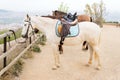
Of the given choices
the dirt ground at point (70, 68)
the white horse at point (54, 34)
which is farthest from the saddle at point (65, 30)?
the dirt ground at point (70, 68)

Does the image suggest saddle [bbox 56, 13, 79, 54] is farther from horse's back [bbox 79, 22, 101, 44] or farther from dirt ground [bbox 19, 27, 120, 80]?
dirt ground [bbox 19, 27, 120, 80]

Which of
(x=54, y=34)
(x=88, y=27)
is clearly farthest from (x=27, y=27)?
(x=88, y=27)

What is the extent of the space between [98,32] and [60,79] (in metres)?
1.53

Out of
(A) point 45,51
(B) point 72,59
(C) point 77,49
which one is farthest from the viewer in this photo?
(C) point 77,49

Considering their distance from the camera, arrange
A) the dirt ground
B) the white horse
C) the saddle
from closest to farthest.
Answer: the dirt ground
the saddle
the white horse

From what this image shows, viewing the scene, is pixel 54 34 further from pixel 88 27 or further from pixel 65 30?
pixel 88 27

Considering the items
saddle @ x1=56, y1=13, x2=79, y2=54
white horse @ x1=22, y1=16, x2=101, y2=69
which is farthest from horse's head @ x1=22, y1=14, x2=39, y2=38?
saddle @ x1=56, y1=13, x2=79, y2=54

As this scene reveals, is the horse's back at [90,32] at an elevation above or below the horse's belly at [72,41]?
above

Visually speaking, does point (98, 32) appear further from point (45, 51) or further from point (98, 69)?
point (45, 51)

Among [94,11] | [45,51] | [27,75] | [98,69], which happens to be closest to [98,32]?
[98,69]

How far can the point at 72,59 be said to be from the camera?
7.86 meters

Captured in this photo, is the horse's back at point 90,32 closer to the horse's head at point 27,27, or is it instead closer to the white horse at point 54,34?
the white horse at point 54,34

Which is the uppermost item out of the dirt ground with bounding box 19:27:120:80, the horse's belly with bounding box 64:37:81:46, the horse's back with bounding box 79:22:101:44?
the horse's back with bounding box 79:22:101:44

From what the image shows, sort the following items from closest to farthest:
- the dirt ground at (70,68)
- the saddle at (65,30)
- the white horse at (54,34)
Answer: the dirt ground at (70,68), the saddle at (65,30), the white horse at (54,34)
